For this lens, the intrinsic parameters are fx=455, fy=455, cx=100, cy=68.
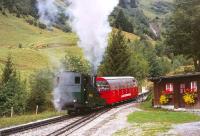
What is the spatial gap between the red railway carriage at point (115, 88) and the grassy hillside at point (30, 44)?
134 feet

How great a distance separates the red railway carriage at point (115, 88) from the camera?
43.5 metres

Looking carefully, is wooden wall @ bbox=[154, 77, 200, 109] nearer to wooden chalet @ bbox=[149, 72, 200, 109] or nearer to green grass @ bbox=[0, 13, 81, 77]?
wooden chalet @ bbox=[149, 72, 200, 109]

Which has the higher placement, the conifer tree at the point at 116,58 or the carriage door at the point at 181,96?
the conifer tree at the point at 116,58

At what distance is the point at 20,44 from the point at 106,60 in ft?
247

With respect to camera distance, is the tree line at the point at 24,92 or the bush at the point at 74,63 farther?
the bush at the point at 74,63

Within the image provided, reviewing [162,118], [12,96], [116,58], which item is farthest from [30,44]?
[162,118]

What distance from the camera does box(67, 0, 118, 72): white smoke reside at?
49469 mm

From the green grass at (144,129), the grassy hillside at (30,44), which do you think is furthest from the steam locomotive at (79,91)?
the grassy hillside at (30,44)

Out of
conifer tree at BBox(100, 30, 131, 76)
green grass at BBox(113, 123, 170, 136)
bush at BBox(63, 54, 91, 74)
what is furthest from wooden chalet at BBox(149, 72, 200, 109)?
conifer tree at BBox(100, 30, 131, 76)

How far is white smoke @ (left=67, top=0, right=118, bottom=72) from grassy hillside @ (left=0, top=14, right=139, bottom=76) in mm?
40935

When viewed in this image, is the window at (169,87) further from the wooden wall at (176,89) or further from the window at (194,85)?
the window at (194,85)

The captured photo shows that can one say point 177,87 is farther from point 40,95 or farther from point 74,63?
point 74,63

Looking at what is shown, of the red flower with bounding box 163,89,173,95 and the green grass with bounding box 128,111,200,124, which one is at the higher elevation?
the red flower with bounding box 163,89,173,95

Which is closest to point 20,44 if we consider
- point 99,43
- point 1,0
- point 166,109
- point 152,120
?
point 1,0
